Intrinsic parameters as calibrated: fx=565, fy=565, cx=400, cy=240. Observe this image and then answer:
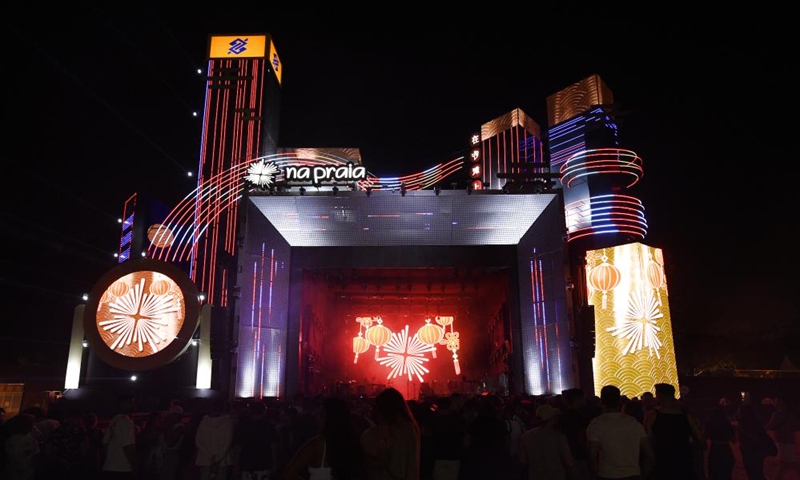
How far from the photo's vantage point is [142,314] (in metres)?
15.7

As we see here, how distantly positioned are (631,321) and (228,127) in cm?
2206

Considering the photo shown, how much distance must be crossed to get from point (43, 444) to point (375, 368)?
2965 cm

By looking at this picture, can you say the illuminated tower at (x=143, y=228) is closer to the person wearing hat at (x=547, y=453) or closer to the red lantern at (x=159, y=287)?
the red lantern at (x=159, y=287)

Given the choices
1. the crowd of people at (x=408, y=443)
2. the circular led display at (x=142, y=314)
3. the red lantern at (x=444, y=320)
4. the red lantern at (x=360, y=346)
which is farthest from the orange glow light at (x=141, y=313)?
the red lantern at (x=444, y=320)

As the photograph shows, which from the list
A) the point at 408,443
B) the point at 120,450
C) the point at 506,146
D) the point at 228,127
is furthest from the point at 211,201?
the point at 408,443

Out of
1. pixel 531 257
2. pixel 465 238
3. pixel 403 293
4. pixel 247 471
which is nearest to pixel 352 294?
pixel 403 293

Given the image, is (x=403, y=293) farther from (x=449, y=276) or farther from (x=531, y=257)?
(x=531, y=257)

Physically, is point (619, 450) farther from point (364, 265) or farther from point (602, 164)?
point (602, 164)

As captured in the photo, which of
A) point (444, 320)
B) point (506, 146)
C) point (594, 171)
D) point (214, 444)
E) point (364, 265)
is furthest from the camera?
point (506, 146)

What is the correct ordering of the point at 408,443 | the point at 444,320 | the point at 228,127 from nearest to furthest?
the point at 408,443
the point at 228,127
the point at 444,320

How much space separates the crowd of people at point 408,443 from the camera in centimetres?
410

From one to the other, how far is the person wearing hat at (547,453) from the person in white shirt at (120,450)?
193 inches

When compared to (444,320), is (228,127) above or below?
above

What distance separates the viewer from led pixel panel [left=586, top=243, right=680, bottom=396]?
22.5 meters
